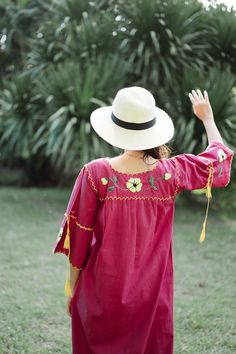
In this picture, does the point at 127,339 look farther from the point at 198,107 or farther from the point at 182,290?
the point at 182,290

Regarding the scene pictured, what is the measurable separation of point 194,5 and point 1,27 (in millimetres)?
4268

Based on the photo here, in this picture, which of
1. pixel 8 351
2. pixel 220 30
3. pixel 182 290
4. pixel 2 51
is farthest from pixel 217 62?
pixel 8 351

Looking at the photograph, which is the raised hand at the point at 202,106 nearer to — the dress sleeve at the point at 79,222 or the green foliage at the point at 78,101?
the dress sleeve at the point at 79,222

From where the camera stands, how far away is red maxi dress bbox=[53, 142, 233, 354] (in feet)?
6.93

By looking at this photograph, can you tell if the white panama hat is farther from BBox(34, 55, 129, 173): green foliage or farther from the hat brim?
BBox(34, 55, 129, 173): green foliage

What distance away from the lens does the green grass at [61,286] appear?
10.5 ft

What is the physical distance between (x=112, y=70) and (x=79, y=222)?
5124 mm

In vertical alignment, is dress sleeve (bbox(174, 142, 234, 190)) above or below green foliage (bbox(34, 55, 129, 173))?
above

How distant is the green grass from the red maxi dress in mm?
942

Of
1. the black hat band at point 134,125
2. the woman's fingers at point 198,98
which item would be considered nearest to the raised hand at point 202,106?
the woman's fingers at point 198,98

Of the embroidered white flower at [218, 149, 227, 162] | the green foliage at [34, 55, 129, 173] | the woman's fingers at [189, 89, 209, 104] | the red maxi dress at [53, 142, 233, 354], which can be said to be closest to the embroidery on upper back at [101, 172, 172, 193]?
the red maxi dress at [53, 142, 233, 354]

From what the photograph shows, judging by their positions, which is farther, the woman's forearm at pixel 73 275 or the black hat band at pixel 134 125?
the woman's forearm at pixel 73 275

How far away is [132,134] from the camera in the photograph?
212 centimetres

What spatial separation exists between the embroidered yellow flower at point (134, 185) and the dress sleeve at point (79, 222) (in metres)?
0.15
